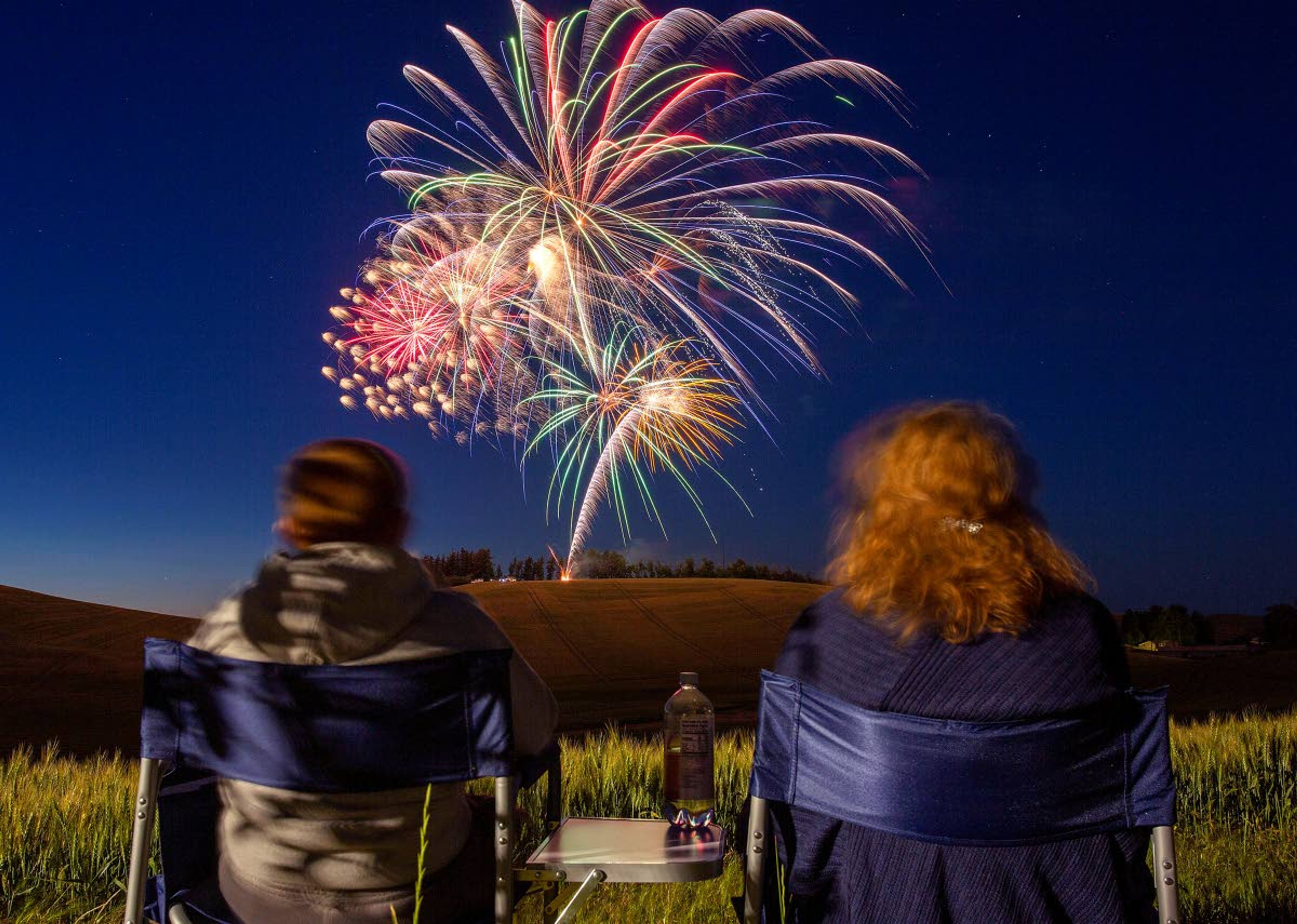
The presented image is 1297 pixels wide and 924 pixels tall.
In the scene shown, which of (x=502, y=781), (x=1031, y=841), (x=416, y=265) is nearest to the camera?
(x=1031, y=841)

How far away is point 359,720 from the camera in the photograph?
1.61 metres

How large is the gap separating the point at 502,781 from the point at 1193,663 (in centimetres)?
2699

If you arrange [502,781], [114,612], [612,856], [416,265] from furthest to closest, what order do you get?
[114,612] → [416,265] → [612,856] → [502,781]

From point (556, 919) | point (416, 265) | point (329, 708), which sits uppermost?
point (416, 265)

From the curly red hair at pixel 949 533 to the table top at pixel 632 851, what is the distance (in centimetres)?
60

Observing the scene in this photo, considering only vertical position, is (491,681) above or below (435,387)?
below

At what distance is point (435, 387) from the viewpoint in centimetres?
1125

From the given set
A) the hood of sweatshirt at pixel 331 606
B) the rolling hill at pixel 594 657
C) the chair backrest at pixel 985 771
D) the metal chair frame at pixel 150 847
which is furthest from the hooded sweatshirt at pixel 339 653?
the rolling hill at pixel 594 657

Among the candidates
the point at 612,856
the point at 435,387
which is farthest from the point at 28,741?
the point at 612,856

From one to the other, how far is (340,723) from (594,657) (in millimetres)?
20850

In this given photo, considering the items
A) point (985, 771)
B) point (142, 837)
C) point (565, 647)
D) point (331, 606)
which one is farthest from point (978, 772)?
point (565, 647)

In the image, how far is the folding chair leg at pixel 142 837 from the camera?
5.79ft

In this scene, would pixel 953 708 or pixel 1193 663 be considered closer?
pixel 953 708

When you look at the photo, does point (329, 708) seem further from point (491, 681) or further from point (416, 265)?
point (416, 265)
